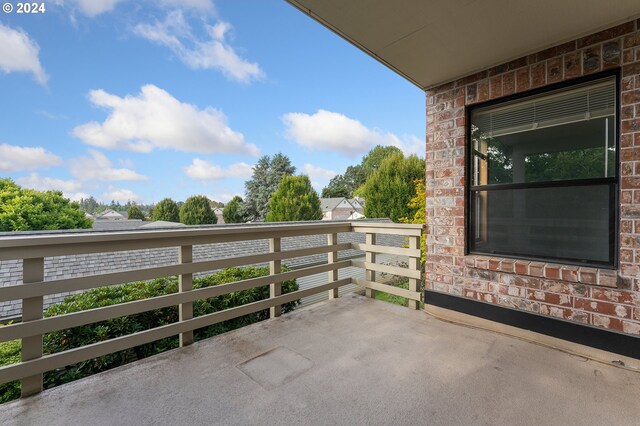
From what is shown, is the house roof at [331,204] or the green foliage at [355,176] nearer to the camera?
the house roof at [331,204]

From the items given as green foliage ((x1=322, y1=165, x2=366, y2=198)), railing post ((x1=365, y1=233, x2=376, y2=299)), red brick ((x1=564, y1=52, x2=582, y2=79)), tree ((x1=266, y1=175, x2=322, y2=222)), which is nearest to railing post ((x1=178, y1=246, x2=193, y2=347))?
railing post ((x1=365, y1=233, x2=376, y2=299))

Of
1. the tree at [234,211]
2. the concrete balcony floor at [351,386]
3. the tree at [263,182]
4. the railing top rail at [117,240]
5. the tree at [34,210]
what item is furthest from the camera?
the tree at [234,211]

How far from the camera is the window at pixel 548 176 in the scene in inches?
82.6

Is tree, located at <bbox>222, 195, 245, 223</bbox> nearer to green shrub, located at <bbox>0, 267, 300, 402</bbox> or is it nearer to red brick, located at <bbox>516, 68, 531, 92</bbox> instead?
green shrub, located at <bbox>0, 267, 300, 402</bbox>

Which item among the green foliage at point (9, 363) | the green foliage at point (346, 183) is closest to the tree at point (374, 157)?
the green foliage at point (346, 183)

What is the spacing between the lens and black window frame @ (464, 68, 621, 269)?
2.02m

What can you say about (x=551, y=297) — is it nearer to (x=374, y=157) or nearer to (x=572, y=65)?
(x=572, y=65)

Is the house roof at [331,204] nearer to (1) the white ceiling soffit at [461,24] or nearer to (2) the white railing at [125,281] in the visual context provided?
(2) the white railing at [125,281]

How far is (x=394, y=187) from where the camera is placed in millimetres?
15406

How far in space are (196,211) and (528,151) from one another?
2943cm

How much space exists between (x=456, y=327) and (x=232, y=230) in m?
2.26

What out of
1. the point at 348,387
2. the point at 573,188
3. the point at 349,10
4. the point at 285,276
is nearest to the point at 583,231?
the point at 573,188

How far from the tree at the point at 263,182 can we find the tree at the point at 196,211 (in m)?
4.75

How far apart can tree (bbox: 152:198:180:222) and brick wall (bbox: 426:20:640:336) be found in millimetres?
31282
